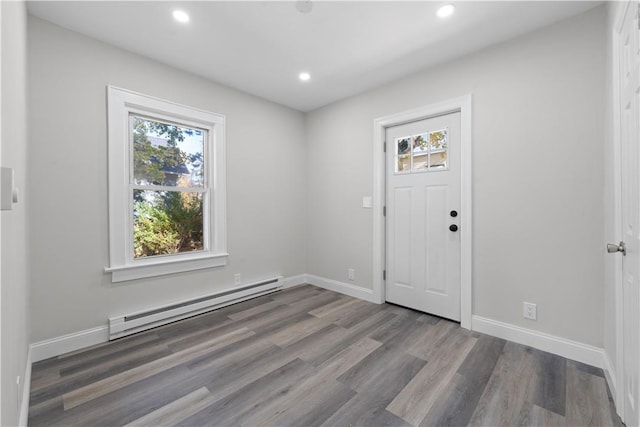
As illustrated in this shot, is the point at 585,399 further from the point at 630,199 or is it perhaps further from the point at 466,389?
the point at 630,199

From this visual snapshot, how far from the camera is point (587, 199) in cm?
202

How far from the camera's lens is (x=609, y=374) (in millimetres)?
1789

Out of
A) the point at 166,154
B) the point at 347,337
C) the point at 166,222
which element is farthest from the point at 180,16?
the point at 347,337

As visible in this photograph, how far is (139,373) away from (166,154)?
2.00 m

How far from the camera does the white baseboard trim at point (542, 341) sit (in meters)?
2.00

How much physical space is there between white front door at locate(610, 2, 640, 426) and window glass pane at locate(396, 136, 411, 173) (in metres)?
1.67

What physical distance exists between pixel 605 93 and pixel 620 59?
42 centimetres

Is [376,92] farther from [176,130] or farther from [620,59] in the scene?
[176,130]

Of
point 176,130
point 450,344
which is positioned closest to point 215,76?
point 176,130

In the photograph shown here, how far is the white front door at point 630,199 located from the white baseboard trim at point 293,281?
3165 mm

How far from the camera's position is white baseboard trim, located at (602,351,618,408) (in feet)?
5.36

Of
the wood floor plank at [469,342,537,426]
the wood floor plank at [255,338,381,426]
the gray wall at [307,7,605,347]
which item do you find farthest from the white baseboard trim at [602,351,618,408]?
the wood floor plank at [255,338,381,426]

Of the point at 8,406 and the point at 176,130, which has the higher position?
the point at 176,130

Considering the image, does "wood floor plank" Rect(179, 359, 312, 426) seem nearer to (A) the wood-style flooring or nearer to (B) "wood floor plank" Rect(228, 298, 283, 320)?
(A) the wood-style flooring
